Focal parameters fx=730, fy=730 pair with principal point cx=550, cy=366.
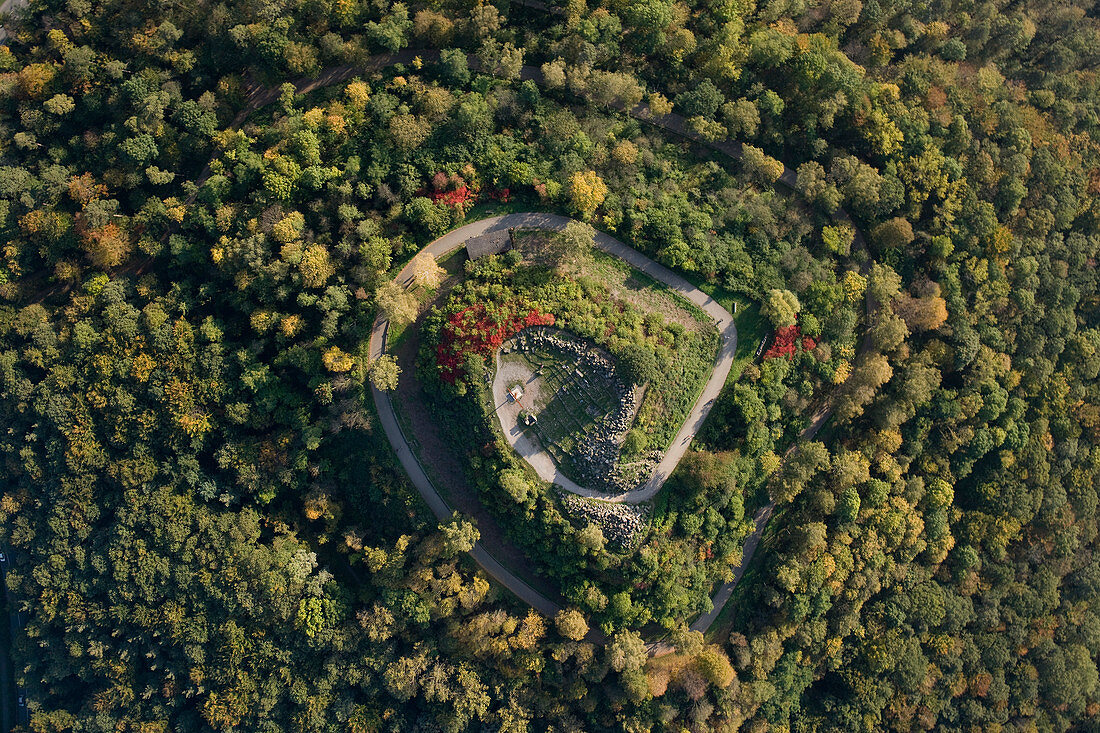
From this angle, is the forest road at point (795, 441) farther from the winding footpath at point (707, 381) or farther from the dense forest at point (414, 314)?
the winding footpath at point (707, 381)

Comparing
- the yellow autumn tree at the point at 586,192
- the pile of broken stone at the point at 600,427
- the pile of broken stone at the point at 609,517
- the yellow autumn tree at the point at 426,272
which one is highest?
the yellow autumn tree at the point at 586,192

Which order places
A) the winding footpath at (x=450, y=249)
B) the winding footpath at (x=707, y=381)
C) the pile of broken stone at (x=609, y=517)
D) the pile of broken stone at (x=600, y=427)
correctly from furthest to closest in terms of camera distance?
the winding footpath at (x=450, y=249)
the winding footpath at (x=707, y=381)
the pile of broken stone at (x=609, y=517)
the pile of broken stone at (x=600, y=427)

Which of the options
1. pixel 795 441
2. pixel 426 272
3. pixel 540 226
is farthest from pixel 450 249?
pixel 795 441

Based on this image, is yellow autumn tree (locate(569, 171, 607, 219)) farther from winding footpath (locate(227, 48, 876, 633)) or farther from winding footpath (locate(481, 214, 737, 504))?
winding footpath (locate(227, 48, 876, 633))

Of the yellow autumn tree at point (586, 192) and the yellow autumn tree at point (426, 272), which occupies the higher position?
the yellow autumn tree at point (586, 192)

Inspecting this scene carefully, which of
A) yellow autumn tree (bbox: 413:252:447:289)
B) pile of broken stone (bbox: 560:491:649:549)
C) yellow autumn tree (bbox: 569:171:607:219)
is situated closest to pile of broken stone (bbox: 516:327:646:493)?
pile of broken stone (bbox: 560:491:649:549)

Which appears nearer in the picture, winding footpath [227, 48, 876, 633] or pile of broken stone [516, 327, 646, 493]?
pile of broken stone [516, 327, 646, 493]

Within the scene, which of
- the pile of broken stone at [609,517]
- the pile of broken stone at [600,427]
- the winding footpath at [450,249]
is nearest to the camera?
the pile of broken stone at [600,427]

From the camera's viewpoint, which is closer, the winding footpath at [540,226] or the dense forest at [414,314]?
the dense forest at [414,314]

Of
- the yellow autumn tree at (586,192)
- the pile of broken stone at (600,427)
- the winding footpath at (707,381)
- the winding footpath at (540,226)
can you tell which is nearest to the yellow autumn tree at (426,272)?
the winding footpath at (540,226)

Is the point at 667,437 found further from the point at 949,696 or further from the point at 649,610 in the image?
→ the point at 949,696
